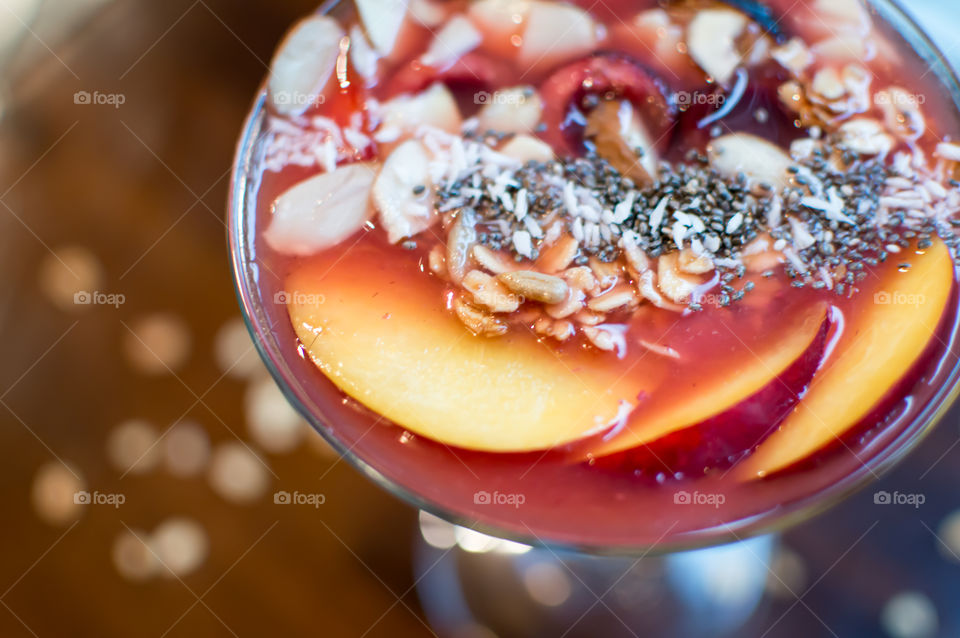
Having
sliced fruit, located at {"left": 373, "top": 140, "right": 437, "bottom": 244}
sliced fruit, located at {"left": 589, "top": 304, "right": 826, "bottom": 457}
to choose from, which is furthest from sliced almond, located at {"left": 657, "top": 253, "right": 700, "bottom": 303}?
sliced fruit, located at {"left": 373, "top": 140, "right": 437, "bottom": 244}

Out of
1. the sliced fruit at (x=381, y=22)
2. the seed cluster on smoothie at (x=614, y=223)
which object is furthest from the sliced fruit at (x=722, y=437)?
the sliced fruit at (x=381, y=22)

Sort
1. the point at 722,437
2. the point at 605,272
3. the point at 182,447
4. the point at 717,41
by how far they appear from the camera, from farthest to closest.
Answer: the point at 182,447, the point at 717,41, the point at 605,272, the point at 722,437

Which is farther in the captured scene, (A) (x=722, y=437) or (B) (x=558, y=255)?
(B) (x=558, y=255)

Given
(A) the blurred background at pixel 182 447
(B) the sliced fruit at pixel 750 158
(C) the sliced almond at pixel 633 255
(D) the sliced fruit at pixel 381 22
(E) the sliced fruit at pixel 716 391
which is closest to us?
(E) the sliced fruit at pixel 716 391

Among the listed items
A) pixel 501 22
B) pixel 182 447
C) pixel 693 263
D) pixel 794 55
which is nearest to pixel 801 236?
pixel 693 263

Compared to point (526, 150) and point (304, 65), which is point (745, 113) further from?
point (304, 65)

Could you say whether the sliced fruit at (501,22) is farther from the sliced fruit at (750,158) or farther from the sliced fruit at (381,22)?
the sliced fruit at (750,158)
